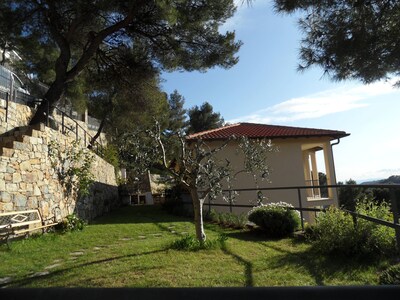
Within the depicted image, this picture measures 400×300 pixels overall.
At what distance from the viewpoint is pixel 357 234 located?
5965 millimetres

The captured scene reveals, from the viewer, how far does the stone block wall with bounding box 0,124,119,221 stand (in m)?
8.41

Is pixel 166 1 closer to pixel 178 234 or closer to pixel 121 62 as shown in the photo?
pixel 121 62

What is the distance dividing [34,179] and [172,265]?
5204 millimetres

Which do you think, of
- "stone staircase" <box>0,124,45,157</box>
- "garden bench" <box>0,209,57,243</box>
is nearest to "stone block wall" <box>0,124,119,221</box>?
"stone staircase" <box>0,124,45,157</box>

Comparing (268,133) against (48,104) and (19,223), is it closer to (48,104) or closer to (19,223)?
(48,104)

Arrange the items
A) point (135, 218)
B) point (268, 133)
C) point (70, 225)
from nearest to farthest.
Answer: point (70, 225) < point (135, 218) < point (268, 133)

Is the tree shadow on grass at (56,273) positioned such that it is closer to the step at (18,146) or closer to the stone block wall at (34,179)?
the stone block wall at (34,179)

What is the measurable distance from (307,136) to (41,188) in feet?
37.1

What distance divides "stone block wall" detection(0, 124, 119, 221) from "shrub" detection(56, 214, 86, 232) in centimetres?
27

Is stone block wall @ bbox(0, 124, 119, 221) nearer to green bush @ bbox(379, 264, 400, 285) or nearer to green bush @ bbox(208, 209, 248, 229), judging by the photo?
green bush @ bbox(208, 209, 248, 229)

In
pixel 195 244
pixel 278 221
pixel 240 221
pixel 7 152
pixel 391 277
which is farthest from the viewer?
pixel 240 221

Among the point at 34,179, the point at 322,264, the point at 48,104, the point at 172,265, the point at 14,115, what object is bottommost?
the point at 322,264

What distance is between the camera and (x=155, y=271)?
5285mm

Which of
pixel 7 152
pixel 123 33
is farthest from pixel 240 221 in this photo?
pixel 123 33
